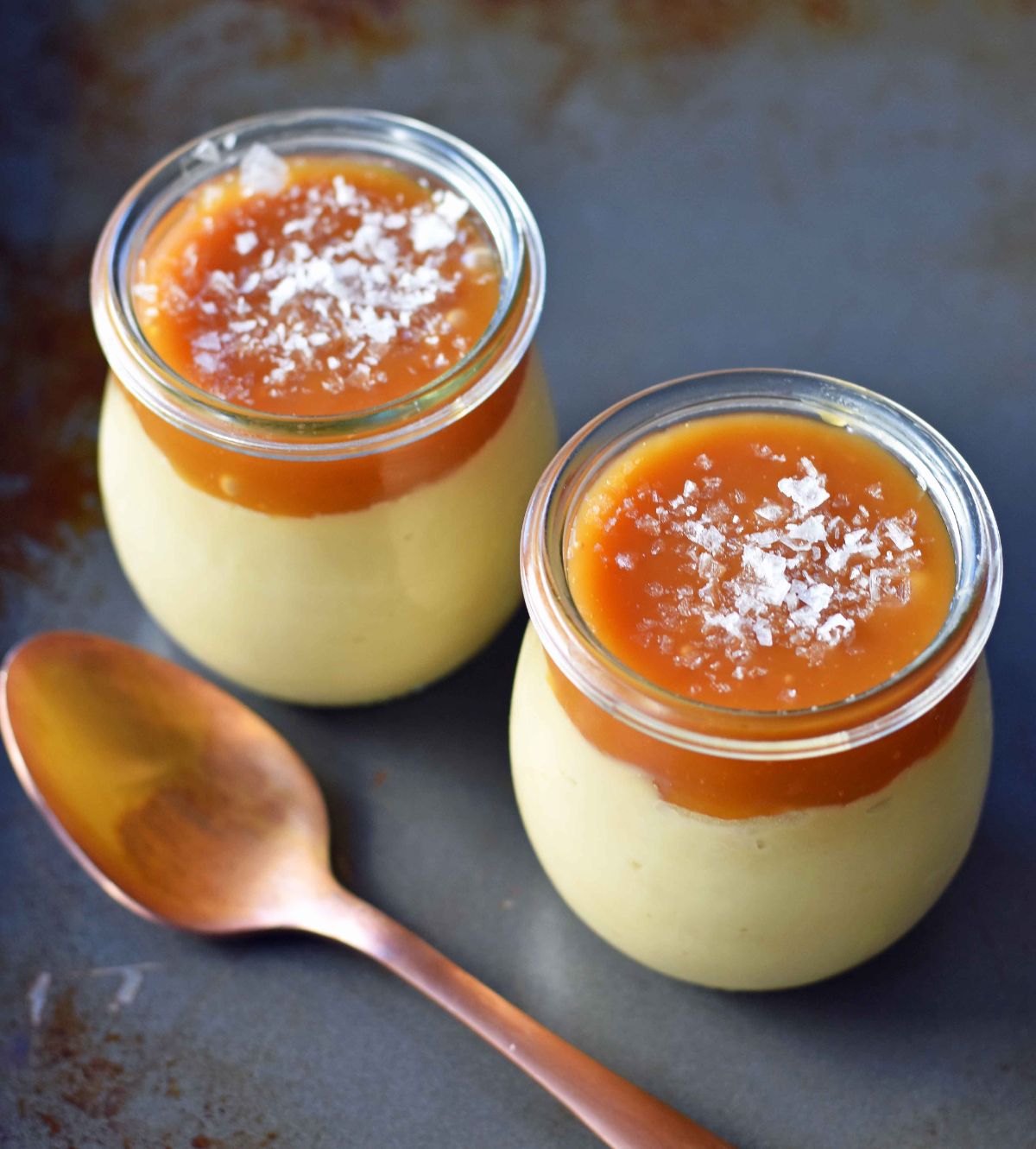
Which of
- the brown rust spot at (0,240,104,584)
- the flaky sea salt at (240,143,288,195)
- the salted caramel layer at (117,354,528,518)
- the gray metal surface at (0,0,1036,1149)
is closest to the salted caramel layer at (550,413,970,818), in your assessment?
the salted caramel layer at (117,354,528,518)

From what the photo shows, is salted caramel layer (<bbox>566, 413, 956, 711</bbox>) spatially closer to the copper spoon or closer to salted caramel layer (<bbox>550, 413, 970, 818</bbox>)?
salted caramel layer (<bbox>550, 413, 970, 818</bbox>)

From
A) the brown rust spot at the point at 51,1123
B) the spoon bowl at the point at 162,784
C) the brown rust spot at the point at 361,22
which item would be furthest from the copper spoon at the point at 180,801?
the brown rust spot at the point at 361,22

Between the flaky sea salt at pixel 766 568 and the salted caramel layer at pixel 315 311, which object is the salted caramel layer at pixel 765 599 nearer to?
the flaky sea salt at pixel 766 568

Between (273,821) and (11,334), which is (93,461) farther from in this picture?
(273,821)

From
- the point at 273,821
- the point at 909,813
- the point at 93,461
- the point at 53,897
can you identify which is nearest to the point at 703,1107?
the point at 909,813

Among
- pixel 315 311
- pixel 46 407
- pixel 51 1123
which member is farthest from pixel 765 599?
pixel 46 407
